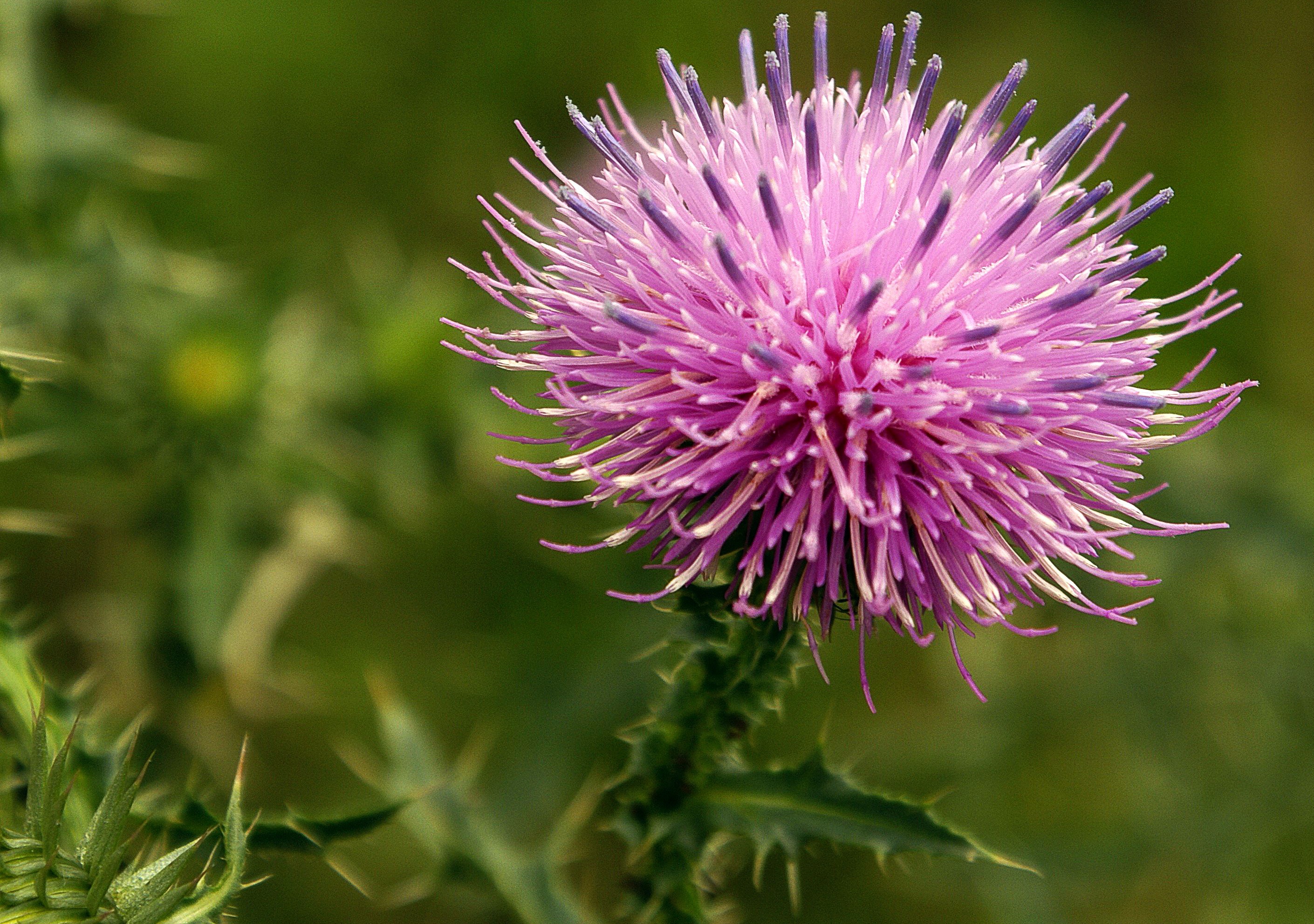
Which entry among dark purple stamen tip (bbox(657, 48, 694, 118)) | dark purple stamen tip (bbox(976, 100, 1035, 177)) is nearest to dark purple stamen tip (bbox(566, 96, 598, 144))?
dark purple stamen tip (bbox(657, 48, 694, 118))

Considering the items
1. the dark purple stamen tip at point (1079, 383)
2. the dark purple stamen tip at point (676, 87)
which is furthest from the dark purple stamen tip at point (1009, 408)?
the dark purple stamen tip at point (676, 87)

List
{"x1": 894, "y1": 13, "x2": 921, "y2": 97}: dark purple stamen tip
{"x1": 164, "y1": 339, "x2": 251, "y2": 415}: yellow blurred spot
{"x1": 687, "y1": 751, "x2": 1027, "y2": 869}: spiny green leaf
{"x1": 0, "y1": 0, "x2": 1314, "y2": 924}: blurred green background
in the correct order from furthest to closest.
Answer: {"x1": 0, "y1": 0, "x2": 1314, "y2": 924}: blurred green background < {"x1": 164, "y1": 339, "x2": 251, "y2": 415}: yellow blurred spot < {"x1": 894, "y1": 13, "x2": 921, "y2": 97}: dark purple stamen tip < {"x1": 687, "y1": 751, "x2": 1027, "y2": 869}: spiny green leaf

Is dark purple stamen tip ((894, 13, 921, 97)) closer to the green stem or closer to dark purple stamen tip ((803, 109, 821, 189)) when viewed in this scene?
dark purple stamen tip ((803, 109, 821, 189))

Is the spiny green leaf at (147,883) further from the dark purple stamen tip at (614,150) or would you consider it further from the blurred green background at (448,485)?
the dark purple stamen tip at (614,150)

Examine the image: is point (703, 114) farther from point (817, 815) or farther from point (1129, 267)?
point (817, 815)

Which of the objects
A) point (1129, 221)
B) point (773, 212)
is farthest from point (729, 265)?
point (1129, 221)

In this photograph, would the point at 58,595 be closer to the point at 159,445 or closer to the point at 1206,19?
the point at 159,445

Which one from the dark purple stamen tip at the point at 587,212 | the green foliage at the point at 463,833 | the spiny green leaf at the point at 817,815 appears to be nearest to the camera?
the dark purple stamen tip at the point at 587,212
